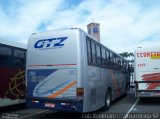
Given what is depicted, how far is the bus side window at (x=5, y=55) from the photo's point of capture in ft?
39.7

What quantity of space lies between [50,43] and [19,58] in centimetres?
328

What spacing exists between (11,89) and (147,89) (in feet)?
23.8

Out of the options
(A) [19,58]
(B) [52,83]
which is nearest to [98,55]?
(B) [52,83]

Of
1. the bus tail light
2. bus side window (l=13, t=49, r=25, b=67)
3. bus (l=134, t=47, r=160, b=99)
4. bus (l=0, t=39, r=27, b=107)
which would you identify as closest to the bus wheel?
bus (l=134, t=47, r=160, b=99)

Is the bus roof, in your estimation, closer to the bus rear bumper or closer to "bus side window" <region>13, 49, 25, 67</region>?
"bus side window" <region>13, 49, 25, 67</region>

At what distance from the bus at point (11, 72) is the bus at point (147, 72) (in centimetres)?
630

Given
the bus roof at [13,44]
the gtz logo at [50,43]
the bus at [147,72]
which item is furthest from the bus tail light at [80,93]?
the bus at [147,72]

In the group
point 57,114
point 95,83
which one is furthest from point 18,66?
point 95,83

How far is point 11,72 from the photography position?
500 inches

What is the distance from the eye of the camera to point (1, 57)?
39.5 ft

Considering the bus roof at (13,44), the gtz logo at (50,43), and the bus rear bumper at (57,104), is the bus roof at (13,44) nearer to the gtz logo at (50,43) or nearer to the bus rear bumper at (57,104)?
the gtz logo at (50,43)

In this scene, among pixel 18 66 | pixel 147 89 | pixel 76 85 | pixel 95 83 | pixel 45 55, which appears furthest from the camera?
pixel 147 89

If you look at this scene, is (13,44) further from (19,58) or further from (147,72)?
(147,72)

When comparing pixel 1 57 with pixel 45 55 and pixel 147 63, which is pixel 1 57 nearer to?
pixel 45 55
